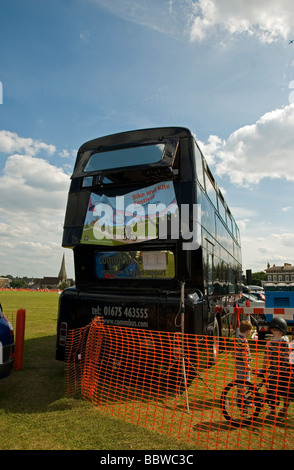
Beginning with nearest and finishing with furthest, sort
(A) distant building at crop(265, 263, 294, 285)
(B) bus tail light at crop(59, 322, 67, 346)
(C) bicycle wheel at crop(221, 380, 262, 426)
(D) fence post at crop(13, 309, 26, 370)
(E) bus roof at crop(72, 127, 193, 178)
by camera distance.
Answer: (C) bicycle wheel at crop(221, 380, 262, 426), (E) bus roof at crop(72, 127, 193, 178), (B) bus tail light at crop(59, 322, 67, 346), (D) fence post at crop(13, 309, 26, 370), (A) distant building at crop(265, 263, 294, 285)

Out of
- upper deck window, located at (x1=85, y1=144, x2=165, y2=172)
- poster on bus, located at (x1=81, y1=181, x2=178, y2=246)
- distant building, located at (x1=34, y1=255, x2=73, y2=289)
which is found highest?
upper deck window, located at (x1=85, y1=144, x2=165, y2=172)

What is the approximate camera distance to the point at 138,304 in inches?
231

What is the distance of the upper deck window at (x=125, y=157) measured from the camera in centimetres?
607

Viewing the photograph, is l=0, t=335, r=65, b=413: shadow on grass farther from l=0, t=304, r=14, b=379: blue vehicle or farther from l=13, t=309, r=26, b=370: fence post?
l=0, t=304, r=14, b=379: blue vehicle

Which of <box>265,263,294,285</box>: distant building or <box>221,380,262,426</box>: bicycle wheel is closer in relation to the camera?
<box>221,380,262,426</box>: bicycle wheel

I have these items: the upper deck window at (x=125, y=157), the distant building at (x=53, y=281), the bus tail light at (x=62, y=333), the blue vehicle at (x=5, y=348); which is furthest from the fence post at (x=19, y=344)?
the distant building at (x=53, y=281)

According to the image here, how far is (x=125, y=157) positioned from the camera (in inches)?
250

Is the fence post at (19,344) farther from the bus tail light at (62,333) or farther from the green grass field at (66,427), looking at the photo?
the bus tail light at (62,333)

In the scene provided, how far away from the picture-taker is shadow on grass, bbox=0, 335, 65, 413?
16.1 ft

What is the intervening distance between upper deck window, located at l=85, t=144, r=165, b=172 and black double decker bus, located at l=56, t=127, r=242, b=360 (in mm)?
22

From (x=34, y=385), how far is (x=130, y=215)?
3480 mm

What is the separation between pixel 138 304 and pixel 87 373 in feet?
4.83

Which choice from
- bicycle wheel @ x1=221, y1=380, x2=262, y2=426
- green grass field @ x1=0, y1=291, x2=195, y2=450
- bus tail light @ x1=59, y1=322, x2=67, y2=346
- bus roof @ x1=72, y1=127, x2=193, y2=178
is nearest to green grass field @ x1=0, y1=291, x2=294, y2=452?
green grass field @ x1=0, y1=291, x2=195, y2=450
